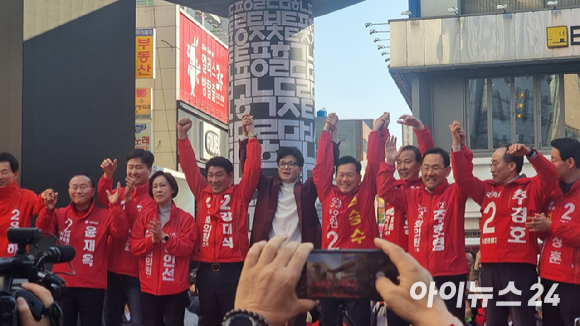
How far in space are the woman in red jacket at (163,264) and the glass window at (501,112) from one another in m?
10.4

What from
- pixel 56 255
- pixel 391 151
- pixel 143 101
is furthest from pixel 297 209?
pixel 143 101

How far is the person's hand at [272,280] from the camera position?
2.00 metres

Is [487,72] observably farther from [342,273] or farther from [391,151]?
[342,273]

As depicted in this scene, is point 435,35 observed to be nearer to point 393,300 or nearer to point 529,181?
point 529,181

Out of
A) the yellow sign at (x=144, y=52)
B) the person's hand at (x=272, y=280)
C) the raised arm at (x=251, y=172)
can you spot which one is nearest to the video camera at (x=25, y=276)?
the person's hand at (x=272, y=280)

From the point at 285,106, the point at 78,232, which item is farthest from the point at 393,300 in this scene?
the point at 285,106

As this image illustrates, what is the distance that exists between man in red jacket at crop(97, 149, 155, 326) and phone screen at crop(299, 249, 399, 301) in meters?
4.78

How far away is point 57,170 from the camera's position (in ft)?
26.8

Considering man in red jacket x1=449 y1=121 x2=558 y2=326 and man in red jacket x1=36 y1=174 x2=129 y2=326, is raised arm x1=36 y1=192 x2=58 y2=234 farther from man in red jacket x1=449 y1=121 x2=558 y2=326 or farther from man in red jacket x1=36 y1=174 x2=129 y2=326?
man in red jacket x1=449 y1=121 x2=558 y2=326

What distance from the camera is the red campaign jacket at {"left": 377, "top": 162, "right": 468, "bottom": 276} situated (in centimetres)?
633

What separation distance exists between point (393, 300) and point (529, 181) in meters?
4.65

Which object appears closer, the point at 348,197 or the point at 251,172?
the point at 348,197

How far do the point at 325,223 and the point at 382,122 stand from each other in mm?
1074

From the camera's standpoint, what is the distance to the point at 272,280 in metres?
2.00
